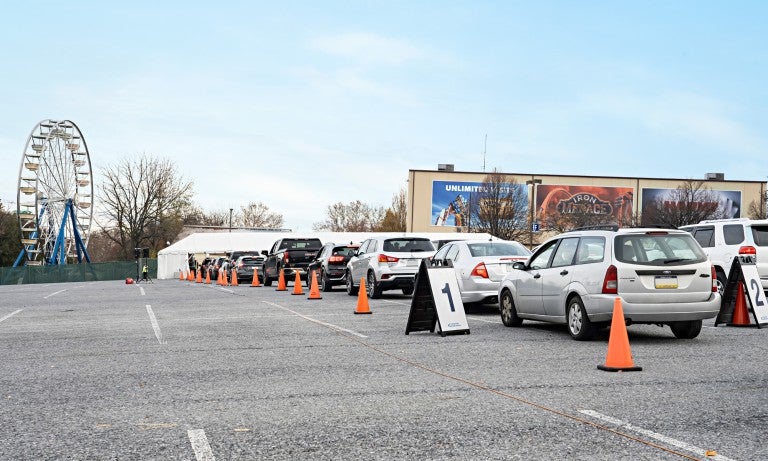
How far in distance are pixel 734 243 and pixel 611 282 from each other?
9434 mm

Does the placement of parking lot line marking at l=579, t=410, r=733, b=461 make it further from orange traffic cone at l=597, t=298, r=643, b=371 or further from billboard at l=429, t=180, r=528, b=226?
billboard at l=429, t=180, r=528, b=226

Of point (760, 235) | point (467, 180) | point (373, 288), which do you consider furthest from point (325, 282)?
point (467, 180)

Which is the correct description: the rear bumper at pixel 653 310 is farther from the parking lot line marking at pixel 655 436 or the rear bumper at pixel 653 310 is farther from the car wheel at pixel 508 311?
the parking lot line marking at pixel 655 436

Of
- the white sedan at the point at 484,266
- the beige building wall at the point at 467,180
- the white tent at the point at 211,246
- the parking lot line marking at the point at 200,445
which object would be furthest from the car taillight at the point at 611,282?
the beige building wall at the point at 467,180

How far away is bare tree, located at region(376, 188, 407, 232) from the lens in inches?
4574

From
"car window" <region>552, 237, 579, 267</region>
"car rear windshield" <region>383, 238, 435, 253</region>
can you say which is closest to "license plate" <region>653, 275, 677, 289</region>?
"car window" <region>552, 237, 579, 267</region>

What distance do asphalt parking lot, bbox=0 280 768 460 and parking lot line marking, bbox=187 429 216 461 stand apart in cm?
1

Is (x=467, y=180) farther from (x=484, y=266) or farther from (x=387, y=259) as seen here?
(x=484, y=266)

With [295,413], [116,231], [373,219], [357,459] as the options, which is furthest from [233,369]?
[373,219]

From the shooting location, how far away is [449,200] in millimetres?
86938

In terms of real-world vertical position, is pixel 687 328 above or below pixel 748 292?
below

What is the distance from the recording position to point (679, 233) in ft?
39.9

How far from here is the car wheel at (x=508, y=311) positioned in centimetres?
1428

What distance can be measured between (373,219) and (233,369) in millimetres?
126290
